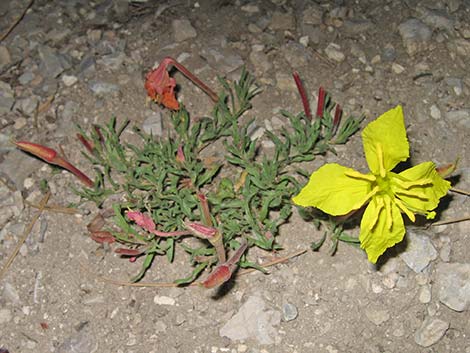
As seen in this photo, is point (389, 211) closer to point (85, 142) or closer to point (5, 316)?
point (85, 142)

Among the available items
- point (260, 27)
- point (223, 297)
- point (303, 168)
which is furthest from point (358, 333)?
point (260, 27)

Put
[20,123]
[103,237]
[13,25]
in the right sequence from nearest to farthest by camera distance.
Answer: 1. [103,237]
2. [20,123]
3. [13,25]

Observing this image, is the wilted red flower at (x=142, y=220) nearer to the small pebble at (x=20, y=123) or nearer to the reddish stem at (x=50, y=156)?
the reddish stem at (x=50, y=156)

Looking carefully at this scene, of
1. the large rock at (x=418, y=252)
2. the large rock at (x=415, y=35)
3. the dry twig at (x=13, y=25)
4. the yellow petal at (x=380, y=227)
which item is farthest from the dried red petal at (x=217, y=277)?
the dry twig at (x=13, y=25)

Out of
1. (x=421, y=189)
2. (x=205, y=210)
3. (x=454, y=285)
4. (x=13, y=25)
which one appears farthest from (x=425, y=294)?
(x=13, y=25)

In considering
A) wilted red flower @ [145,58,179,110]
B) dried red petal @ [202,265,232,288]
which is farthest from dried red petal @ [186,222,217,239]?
wilted red flower @ [145,58,179,110]

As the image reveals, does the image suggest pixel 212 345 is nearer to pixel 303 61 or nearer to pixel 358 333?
pixel 358 333
